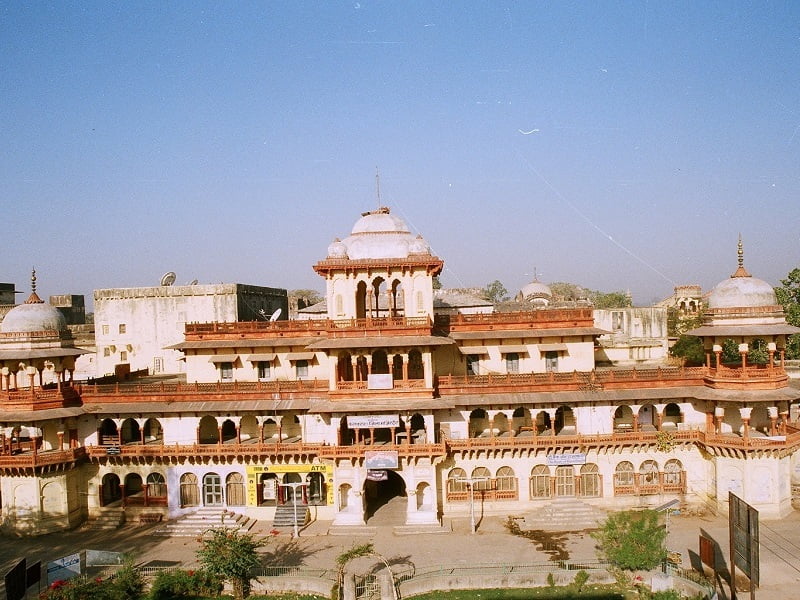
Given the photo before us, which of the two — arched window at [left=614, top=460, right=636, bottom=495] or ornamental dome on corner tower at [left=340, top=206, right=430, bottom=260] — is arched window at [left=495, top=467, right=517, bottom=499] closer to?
arched window at [left=614, top=460, right=636, bottom=495]

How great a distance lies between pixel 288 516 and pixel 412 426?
7730 mm

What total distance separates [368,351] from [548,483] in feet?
36.6

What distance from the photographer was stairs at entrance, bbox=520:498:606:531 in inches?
1213

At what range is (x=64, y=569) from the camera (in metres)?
25.1

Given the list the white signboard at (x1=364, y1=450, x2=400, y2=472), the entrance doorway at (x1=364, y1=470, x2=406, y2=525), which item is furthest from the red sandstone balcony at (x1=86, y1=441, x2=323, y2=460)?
the entrance doorway at (x1=364, y1=470, x2=406, y2=525)

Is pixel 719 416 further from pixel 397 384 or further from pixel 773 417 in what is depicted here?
pixel 397 384

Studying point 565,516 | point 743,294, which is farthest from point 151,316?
point 743,294

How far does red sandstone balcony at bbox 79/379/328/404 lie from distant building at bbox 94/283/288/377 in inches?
591

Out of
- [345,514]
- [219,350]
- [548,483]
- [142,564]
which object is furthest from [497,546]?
[219,350]

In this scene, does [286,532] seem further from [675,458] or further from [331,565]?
[675,458]

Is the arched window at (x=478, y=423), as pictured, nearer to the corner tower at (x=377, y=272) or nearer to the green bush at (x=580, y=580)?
the corner tower at (x=377, y=272)

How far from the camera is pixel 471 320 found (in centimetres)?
3566

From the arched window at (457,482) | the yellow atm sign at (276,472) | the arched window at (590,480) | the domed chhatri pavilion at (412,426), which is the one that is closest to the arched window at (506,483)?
the domed chhatri pavilion at (412,426)

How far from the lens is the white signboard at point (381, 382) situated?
104ft
